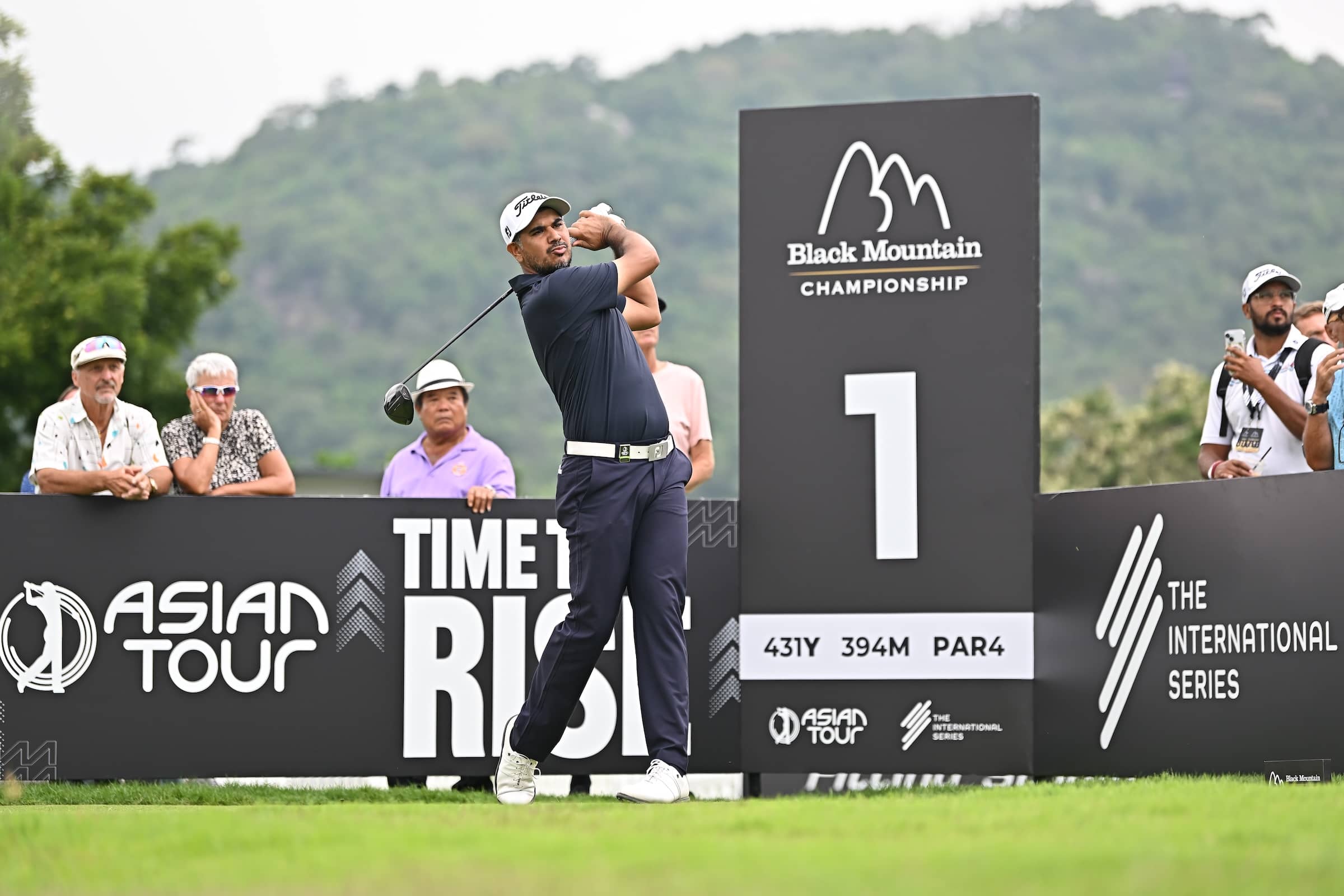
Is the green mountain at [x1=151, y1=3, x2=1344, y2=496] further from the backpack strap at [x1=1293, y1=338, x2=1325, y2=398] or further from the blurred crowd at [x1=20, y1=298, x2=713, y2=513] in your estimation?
the backpack strap at [x1=1293, y1=338, x2=1325, y2=398]

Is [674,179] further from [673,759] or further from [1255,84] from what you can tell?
[673,759]

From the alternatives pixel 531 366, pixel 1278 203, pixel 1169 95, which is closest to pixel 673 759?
pixel 531 366

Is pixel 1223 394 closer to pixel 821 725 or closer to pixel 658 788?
pixel 821 725

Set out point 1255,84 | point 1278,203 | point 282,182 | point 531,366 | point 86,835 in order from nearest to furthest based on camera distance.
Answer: point 86,835 < point 531,366 < point 1278,203 < point 282,182 < point 1255,84

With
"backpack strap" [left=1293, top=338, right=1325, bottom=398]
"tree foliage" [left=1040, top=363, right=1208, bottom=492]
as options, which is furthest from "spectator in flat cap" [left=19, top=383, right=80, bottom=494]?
"tree foliage" [left=1040, top=363, right=1208, bottom=492]

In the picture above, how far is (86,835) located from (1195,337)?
362ft

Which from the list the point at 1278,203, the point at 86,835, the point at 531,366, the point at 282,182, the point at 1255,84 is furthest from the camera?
the point at 1255,84

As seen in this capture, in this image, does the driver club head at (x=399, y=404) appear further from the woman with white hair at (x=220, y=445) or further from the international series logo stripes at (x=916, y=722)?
the international series logo stripes at (x=916, y=722)

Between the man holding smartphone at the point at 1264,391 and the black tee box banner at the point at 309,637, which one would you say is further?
the black tee box banner at the point at 309,637

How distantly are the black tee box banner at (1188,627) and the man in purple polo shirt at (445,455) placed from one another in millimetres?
2823

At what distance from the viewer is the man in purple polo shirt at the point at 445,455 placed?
920 centimetres

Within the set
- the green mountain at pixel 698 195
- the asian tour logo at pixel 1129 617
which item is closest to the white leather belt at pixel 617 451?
the asian tour logo at pixel 1129 617

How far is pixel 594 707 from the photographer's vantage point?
857 cm

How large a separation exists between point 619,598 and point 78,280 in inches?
1210
